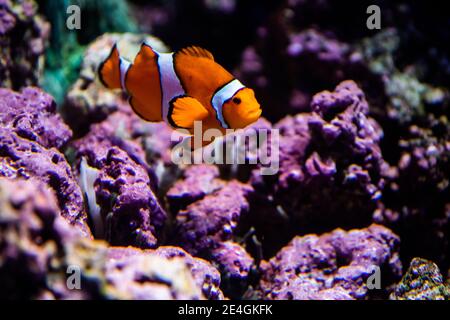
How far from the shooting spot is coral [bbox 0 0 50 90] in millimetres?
3229

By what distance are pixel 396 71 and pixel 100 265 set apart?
11.3ft

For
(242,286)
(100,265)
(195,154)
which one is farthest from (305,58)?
(100,265)

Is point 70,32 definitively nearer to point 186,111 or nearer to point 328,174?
point 186,111

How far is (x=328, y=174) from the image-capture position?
9.78ft

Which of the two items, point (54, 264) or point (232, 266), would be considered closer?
point (54, 264)

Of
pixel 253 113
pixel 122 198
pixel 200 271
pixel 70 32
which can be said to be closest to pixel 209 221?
pixel 122 198

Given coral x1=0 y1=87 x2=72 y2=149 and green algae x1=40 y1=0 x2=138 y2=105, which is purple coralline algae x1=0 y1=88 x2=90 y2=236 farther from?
green algae x1=40 y1=0 x2=138 y2=105

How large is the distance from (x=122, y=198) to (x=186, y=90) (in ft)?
2.53

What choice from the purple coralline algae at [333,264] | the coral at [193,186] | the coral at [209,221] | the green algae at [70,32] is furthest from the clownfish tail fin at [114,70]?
the purple coralline algae at [333,264]

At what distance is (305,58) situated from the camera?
4.24m

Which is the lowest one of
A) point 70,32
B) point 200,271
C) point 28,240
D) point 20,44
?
point 200,271

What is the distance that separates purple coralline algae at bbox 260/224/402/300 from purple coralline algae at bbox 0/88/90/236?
4.35 feet

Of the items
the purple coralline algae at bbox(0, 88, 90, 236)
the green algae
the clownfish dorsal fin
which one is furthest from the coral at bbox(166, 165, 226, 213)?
the green algae
